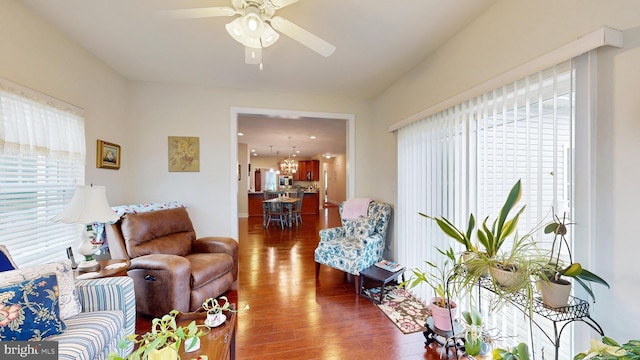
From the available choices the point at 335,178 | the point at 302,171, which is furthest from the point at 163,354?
the point at 302,171

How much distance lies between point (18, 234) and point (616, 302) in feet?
12.0

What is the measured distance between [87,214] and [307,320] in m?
1.95

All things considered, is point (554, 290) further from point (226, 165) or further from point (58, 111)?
point (58, 111)

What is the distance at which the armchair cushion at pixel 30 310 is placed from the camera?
3.55 ft

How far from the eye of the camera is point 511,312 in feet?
5.21

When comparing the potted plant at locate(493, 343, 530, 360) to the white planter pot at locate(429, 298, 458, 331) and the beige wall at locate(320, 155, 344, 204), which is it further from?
the beige wall at locate(320, 155, 344, 204)

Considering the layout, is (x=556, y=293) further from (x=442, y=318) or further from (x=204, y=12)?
(x=204, y=12)

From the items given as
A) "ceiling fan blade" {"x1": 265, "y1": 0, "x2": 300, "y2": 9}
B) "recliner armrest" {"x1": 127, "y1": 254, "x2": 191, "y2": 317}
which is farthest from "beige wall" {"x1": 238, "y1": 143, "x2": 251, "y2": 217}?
"ceiling fan blade" {"x1": 265, "y1": 0, "x2": 300, "y2": 9}

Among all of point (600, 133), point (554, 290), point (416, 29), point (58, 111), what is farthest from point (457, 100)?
point (58, 111)

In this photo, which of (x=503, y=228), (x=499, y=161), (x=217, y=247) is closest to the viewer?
(x=503, y=228)

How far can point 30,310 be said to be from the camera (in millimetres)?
1146

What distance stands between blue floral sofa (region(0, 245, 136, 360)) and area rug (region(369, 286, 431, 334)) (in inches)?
77.9

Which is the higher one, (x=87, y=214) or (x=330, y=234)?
(x=87, y=214)

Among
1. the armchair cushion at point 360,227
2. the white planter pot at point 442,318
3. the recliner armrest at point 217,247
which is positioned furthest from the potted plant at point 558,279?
the recliner armrest at point 217,247
